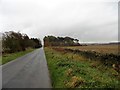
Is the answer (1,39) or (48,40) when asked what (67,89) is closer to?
(1,39)

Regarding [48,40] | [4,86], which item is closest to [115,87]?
[4,86]

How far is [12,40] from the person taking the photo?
190 ft

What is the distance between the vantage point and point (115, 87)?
31.3ft

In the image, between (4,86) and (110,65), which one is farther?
(110,65)

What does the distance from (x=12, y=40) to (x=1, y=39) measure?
2.97m

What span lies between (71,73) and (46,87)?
3184mm

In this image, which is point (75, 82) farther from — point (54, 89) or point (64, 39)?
point (64, 39)

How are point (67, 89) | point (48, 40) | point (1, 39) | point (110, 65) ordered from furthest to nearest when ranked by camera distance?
point (48, 40) < point (1, 39) < point (110, 65) < point (67, 89)

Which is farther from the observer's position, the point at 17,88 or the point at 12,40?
the point at 12,40

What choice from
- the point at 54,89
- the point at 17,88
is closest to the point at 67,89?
the point at 54,89

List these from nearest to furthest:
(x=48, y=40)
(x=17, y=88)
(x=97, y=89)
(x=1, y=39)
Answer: (x=97, y=89) < (x=17, y=88) < (x=1, y=39) < (x=48, y=40)

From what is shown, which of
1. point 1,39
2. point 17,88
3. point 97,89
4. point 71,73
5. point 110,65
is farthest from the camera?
point 1,39

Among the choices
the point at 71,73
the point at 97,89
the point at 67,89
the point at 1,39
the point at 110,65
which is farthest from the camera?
the point at 1,39

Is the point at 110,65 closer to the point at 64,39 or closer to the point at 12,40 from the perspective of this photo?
the point at 12,40
